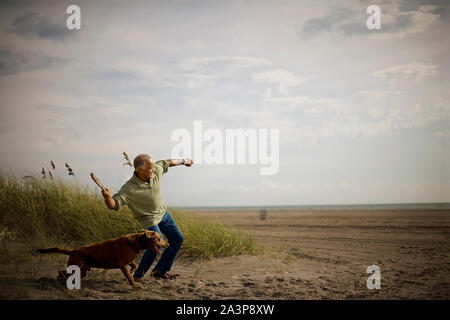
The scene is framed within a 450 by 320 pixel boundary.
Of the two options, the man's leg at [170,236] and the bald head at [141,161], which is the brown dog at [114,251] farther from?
the bald head at [141,161]

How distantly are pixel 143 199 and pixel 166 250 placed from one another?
90 centimetres

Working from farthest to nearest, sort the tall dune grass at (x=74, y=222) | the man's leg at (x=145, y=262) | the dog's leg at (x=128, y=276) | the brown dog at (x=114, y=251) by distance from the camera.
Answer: the tall dune grass at (x=74, y=222) < the man's leg at (x=145, y=262) < the dog's leg at (x=128, y=276) < the brown dog at (x=114, y=251)

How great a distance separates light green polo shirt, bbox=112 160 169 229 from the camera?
4.59m

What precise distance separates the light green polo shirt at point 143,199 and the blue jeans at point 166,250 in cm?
15

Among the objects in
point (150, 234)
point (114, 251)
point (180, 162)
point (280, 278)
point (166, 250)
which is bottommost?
point (280, 278)

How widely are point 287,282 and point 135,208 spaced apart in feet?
8.79

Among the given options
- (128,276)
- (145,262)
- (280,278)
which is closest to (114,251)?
(128,276)

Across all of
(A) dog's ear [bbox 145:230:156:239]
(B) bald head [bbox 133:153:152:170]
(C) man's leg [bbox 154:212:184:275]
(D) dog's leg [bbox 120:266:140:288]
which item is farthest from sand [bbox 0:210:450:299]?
(B) bald head [bbox 133:153:152:170]

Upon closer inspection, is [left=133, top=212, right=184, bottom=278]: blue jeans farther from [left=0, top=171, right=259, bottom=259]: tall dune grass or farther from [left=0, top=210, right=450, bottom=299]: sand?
[left=0, top=171, right=259, bottom=259]: tall dune grass

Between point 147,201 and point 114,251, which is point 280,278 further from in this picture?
point 114,251

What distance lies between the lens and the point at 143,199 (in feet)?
15.2

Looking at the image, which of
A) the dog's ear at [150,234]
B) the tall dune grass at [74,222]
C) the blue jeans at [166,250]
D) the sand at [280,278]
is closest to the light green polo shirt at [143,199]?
the blue jeans at [166,250]

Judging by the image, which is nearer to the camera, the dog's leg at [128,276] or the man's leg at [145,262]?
the dog's leg at [128,276]

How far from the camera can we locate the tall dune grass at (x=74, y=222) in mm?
6824
